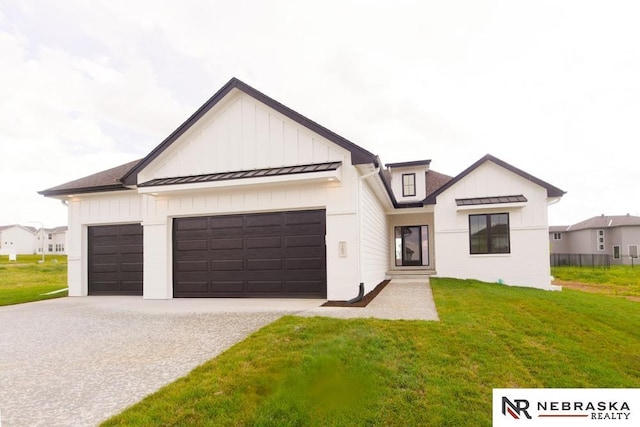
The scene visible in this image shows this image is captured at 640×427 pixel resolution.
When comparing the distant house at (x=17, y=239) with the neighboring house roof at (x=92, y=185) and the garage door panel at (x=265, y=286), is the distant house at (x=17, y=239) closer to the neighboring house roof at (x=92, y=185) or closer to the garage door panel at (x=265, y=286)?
the neighboring house roof at (x=92, y=185)

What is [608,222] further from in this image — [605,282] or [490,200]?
[490,200]

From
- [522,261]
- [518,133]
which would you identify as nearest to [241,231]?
[522,261]

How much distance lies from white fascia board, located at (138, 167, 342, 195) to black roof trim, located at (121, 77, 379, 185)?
66cm

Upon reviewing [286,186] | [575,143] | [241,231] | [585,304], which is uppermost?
[575,143]

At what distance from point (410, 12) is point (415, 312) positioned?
9589mm

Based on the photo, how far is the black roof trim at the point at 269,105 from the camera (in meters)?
8.90

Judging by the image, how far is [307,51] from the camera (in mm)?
14250

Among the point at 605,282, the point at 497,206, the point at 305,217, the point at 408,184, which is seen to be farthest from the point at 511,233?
the point at 305,217

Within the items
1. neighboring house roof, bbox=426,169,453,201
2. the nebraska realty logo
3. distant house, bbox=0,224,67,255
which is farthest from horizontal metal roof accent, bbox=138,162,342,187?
distant house, bbox=0,224,67,255

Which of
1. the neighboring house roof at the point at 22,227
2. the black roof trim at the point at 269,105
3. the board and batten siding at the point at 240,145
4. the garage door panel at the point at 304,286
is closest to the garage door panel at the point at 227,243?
the garage door panel at the point at 304,286

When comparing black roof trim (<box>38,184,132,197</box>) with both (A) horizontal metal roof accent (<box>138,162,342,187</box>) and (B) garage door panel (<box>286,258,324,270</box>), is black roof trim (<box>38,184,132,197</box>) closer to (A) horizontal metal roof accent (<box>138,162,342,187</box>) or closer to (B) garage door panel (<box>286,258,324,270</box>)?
(A) horizontal metal roof accent (<box>138,162,342,187</box>)

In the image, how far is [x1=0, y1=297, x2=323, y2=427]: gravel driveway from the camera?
343 centimetres

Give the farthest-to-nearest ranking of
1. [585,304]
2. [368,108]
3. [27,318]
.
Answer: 1. [368,108]
2. [585,304]
3. [27,318]

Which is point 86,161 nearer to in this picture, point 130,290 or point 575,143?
point 130,290
